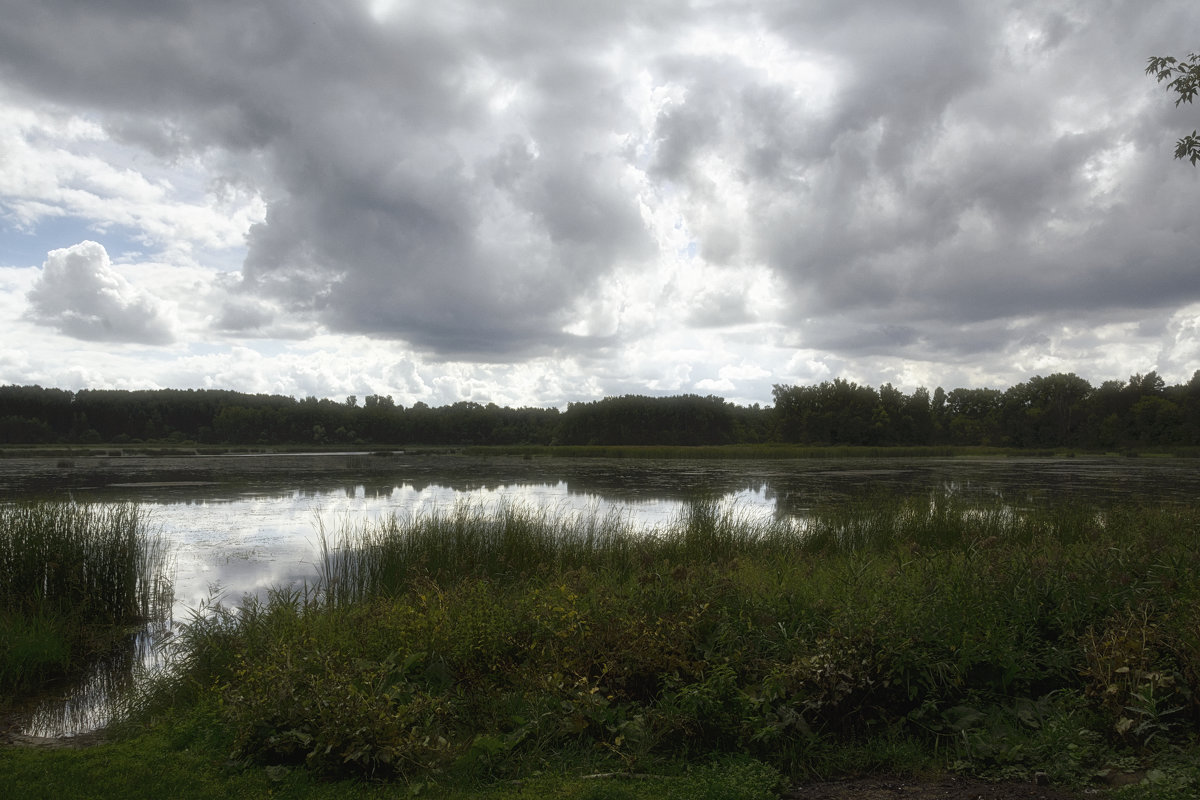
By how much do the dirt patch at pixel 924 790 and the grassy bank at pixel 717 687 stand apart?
0.12 meters

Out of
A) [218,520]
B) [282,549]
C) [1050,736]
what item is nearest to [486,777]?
[1050,736]

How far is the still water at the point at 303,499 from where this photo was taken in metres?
9.86

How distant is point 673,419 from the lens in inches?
3863

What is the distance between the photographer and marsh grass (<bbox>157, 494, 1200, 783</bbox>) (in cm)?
394

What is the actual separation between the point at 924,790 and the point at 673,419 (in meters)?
94.9

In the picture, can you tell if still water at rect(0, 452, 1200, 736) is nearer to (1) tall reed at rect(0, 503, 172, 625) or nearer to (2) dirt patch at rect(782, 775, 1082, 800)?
(1) tall reed at rect(0, 503, 172, 625)

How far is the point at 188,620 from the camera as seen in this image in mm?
8922

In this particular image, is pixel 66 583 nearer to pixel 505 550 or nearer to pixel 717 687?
pixel 505 550

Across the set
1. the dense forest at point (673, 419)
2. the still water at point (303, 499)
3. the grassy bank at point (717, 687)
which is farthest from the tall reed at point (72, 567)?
the dense forest at point (673, 419)

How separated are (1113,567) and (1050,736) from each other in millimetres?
2540

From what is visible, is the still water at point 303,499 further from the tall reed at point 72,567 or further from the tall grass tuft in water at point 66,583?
the tall reed at point 72,567

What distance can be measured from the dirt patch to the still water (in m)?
5.75

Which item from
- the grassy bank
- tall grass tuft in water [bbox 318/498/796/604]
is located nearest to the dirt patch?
the grassy bank

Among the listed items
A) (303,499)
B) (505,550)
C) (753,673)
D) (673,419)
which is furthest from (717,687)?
(673,419)
